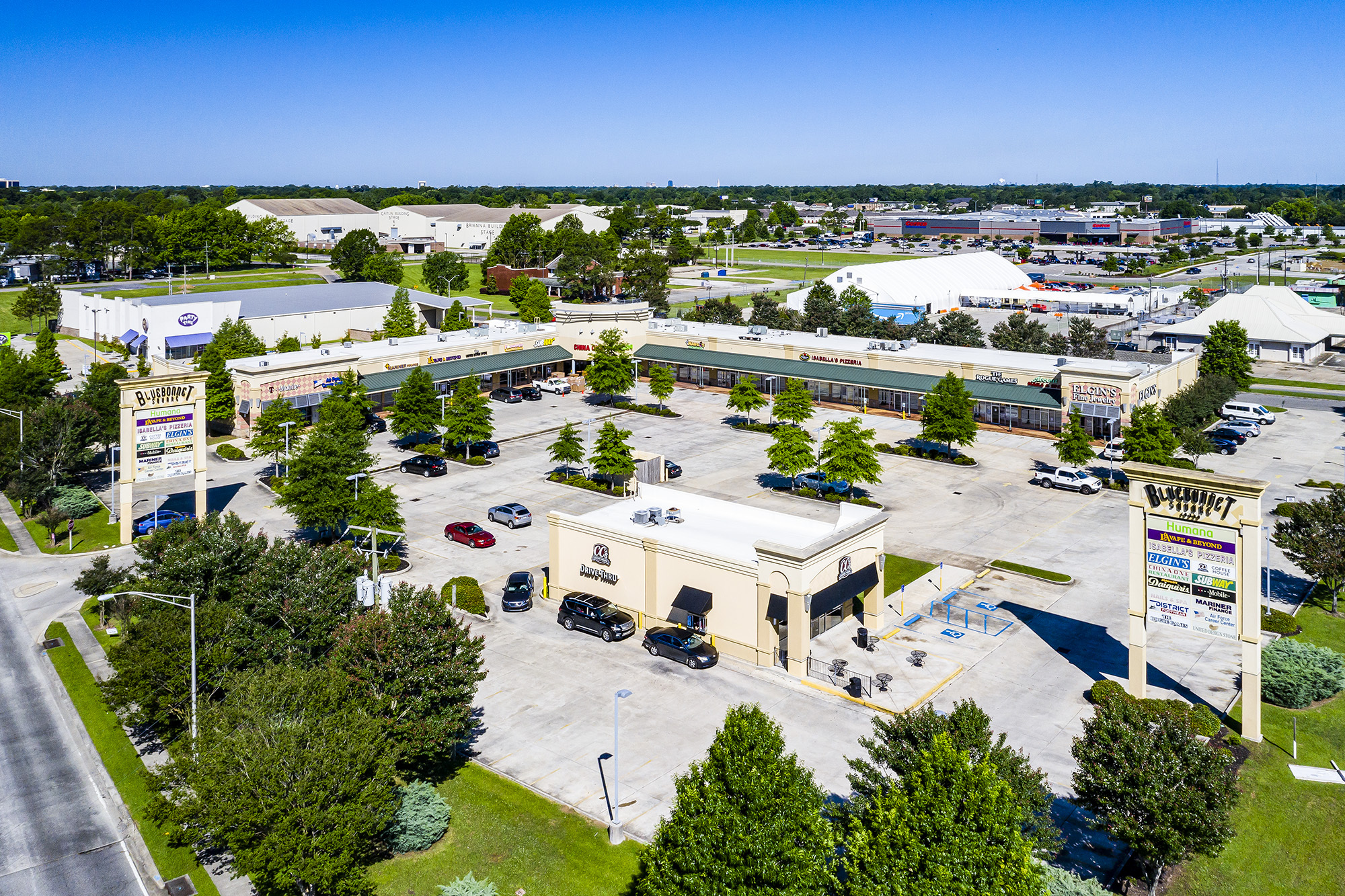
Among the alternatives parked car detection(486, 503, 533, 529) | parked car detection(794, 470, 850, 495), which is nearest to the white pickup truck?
parked car detection(794, 470, 850, 495)

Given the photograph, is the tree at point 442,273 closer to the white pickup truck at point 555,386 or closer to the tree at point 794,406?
the white pickup truck at point 555,386

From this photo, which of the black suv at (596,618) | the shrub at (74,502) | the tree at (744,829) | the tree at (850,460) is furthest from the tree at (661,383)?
the tree at (744,829)

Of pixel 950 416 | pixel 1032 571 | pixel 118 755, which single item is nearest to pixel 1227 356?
pixel 950 416

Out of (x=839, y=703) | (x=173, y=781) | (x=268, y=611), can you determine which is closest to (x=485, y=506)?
(x=268, y=611)

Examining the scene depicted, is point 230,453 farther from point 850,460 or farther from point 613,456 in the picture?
point 850,460

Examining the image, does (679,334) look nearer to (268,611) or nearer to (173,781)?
(268,611)

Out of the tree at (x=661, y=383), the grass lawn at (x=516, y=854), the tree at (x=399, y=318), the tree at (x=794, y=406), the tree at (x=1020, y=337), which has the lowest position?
the grass lawn at (x=516, y=854)
